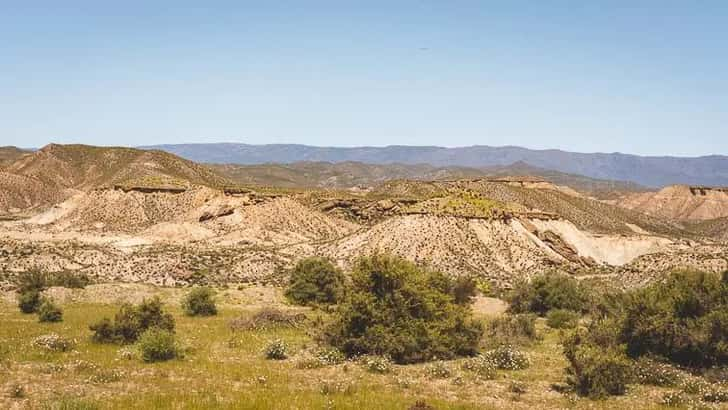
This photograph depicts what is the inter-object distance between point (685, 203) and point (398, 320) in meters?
172

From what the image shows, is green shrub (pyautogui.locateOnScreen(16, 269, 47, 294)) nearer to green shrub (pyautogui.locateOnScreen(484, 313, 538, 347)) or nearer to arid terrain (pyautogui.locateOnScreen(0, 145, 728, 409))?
arid terrain (pyautogui.locateOnScreen(0, 145, 728, 409))

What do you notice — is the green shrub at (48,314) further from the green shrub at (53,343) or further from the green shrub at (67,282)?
the green shrub at (67,282)

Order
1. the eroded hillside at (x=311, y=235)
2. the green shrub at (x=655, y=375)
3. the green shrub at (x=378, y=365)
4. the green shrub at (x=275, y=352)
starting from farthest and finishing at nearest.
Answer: the eroded hillside at (x=311, y=235)
the green shrub at (x=275, y=352)
the green shrub at (x=378, y=365)
the green shrub at (x=655, y=375)

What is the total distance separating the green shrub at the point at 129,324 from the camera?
20391mm

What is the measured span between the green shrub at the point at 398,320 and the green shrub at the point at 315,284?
517 inches

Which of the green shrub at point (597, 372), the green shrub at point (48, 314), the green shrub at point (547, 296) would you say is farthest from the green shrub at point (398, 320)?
the green shrub at point (547, 296)

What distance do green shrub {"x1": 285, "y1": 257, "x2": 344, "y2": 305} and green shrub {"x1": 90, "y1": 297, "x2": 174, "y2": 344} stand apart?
42.6 ft

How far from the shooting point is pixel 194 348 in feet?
65.1

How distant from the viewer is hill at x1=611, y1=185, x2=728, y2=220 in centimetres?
15888

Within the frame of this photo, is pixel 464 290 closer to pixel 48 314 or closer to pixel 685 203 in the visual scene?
pixel 48 314

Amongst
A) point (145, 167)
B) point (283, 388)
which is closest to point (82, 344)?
point (283, 388)

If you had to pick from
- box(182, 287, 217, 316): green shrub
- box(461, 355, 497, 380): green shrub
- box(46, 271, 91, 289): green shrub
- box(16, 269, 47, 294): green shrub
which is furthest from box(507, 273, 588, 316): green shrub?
box(16, 269, 47, 294): green shrub

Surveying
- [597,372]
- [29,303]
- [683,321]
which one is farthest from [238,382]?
[29,303]

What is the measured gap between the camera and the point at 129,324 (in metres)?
20.6
